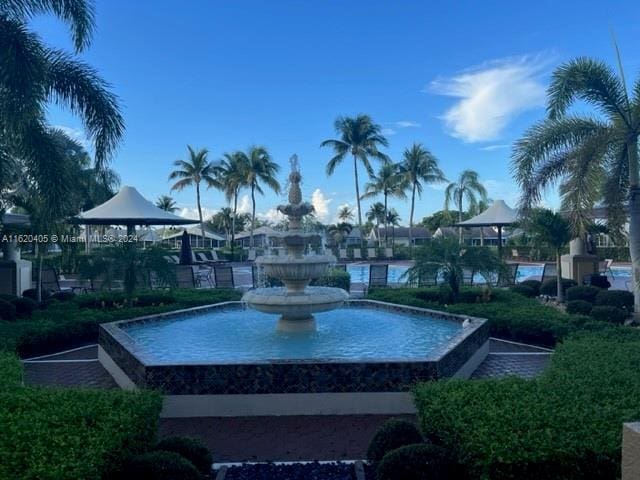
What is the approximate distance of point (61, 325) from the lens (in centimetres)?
946

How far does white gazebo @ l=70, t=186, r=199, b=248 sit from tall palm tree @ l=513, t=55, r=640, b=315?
1355 cm

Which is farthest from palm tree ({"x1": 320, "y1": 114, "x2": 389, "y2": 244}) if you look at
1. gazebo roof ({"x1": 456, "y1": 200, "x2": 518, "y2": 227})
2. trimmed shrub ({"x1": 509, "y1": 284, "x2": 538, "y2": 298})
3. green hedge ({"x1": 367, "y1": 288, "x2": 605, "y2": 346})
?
green hedge ({"x1": 367, "y1": 288, "x2": 605, "y2": 346})

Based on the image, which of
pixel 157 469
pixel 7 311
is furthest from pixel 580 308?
pixel 7 311

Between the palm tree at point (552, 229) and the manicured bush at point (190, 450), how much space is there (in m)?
12.7

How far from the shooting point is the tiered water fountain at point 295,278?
27.2 ft

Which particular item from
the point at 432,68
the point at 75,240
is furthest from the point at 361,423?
the point at 432,68

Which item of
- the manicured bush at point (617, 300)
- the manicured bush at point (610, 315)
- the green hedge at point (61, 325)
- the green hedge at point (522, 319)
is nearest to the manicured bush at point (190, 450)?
the green hedge at point (61, 325)

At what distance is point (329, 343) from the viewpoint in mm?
8125

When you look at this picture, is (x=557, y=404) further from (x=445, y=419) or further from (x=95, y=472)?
(x=95, y=472)

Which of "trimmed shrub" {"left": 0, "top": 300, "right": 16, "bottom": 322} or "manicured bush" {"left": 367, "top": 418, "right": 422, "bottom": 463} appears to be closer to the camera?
"manicured bush" {"left": 367, "top": 418, "right": 422, "bottom": 463}

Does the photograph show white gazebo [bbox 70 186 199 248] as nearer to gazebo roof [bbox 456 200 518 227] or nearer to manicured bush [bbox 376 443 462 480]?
gazebo roof [bbox 456 200 518 227]

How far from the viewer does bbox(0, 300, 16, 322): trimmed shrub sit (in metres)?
10.4

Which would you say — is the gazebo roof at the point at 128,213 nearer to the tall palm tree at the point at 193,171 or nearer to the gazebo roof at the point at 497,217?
the gazebo roof at the point at 497,217

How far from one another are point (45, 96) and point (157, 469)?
8890 millimetres
